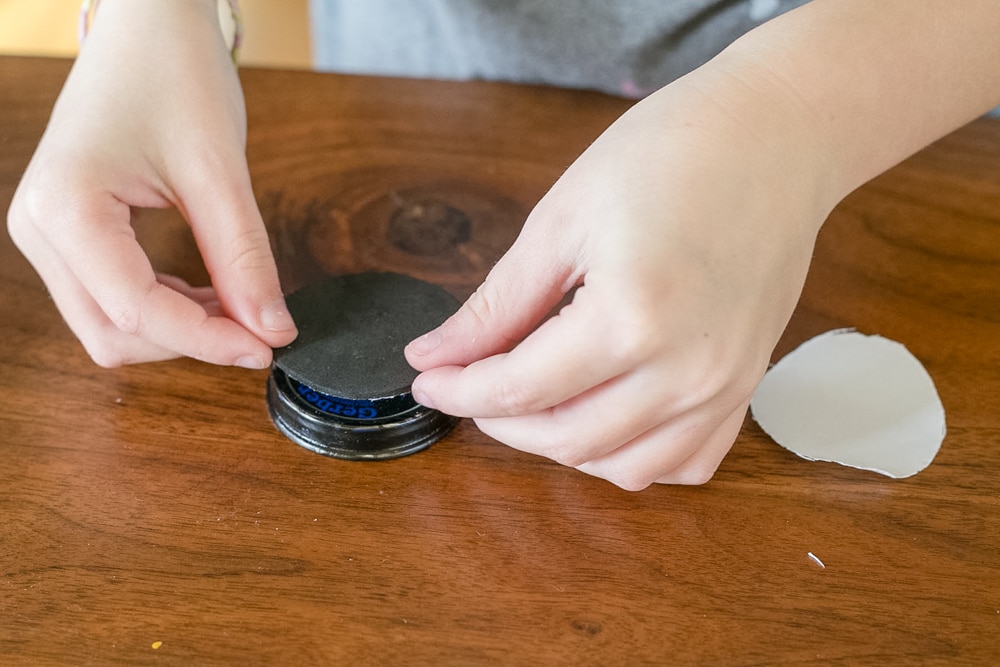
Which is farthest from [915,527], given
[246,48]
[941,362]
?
[246,48]

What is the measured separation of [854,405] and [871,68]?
0.23m

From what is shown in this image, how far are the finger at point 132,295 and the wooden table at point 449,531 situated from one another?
0.04 m

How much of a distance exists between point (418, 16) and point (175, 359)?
0.55m

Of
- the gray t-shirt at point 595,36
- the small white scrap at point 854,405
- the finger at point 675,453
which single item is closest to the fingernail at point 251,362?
the finger at point 675,453

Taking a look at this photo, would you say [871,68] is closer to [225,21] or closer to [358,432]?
[358,432]

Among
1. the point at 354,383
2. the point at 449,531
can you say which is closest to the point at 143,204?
the point at 354,383

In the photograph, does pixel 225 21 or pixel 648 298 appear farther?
pixel 225 21

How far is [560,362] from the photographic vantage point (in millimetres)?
437

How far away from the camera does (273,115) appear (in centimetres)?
80

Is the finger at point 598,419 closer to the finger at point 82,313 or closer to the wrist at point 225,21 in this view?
the finger at point 82,313

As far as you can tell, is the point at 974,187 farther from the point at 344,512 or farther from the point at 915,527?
the point at 344,512

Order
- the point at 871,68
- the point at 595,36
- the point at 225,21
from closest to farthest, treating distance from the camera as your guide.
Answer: the point at 871,68
the point at 225,21
the point at 595,36

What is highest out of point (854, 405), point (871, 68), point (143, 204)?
point (871, 68)

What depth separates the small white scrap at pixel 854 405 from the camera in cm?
56
